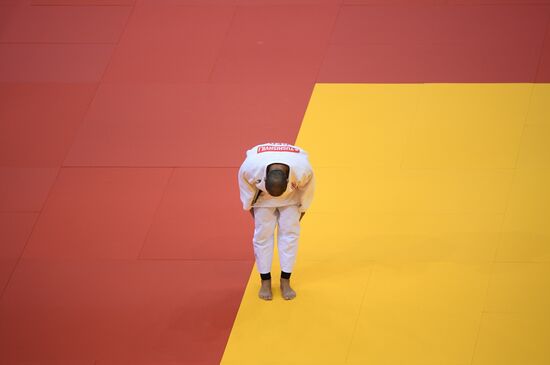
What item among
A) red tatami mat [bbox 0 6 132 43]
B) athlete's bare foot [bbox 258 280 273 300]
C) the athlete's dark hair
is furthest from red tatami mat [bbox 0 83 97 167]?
the athlete's dark hair

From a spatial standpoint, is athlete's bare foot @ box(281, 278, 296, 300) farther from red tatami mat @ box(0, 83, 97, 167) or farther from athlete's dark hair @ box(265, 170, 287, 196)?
red tatami mat @ box(0, 83, 97, 167)

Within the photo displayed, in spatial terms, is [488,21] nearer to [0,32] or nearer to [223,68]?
[223,68]

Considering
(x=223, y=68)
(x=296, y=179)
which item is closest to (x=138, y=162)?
(x=223, y=68)

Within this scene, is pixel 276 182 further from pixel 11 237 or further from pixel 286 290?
pixel 11 237

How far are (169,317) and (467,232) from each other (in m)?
2.22

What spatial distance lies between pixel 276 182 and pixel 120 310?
1.48m

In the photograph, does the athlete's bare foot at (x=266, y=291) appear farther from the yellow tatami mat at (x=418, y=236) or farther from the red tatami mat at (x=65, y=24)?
the red tatami mat at (x=65, y=24)

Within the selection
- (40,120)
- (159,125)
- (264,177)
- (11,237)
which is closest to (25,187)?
(11,237)

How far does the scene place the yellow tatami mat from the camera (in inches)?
216

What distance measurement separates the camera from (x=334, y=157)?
23.8 feet

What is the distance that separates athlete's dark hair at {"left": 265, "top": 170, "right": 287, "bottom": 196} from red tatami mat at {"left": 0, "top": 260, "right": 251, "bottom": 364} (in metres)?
1.00

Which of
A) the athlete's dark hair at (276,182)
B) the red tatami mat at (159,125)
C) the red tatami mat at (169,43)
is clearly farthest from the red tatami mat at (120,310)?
the red tatami mat at (169,43)

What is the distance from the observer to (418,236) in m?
6.34

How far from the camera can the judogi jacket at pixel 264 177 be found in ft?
17.9
